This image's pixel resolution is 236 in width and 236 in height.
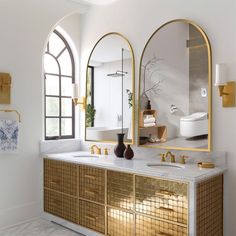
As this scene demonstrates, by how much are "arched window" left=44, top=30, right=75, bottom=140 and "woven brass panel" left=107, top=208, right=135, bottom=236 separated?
138 centimetres

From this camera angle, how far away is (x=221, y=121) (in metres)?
2.47

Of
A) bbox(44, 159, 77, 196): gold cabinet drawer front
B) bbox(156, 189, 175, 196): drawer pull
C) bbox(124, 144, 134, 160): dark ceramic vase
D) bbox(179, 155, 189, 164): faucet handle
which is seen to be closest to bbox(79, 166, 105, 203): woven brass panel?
bbox(44, 159, 77, 196): gold cabinet drawer front

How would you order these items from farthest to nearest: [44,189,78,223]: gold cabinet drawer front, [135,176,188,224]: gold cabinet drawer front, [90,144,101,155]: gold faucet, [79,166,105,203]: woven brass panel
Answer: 1. [90,144,101,155]: gold faucet
2. [44,189,78,223]: gold cabinet drawer front
3. [79,166,105,203]: woven brass panel
4. [135,176,188,224]: gold cabinet drawer front

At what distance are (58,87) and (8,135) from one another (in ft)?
3.23

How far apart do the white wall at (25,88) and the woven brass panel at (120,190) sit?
1091 mm

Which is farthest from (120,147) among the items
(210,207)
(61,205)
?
(210,207)

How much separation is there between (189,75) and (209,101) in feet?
1.03

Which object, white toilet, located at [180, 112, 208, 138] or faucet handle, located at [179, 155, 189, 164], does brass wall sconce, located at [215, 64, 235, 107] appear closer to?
white toilet, located at [180, 112, 208, 138]

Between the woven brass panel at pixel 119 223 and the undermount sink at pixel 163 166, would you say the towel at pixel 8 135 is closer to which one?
the woven brass panel at pixel 119 223

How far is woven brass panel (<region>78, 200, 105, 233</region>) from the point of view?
8.82 feet

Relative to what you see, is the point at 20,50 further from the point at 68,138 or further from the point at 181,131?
the point at 181,131

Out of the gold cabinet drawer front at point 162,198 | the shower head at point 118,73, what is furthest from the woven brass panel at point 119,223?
Answer: the shower head at point 118,73

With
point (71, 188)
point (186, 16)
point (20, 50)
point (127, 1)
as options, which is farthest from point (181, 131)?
point (20, 50)

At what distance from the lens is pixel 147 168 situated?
242 cm
